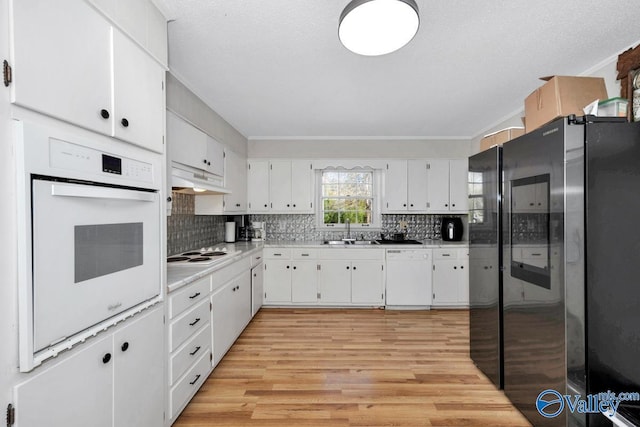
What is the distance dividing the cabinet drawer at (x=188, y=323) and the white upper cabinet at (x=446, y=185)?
132 inches

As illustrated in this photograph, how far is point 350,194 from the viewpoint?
15.0 feet

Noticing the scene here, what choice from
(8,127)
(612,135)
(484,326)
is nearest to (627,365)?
(484,326)

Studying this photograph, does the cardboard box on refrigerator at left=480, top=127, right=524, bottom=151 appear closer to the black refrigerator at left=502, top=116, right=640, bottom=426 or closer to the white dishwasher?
the black refrigerator at left=502, top=116, right=640, bottom=426

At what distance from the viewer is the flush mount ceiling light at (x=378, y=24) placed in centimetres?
131

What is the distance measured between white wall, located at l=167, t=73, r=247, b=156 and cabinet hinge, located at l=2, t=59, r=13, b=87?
149 centimetres

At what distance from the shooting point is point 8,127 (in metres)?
0.85

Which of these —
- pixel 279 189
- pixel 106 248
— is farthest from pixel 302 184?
pixel 106 248

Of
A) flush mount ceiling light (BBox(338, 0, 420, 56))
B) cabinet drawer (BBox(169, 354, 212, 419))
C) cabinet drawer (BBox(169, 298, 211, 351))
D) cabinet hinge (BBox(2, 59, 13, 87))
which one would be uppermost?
flush mount ceiling light (BBox(338, 0, 420, 56))

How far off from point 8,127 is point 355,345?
2860 millimetres

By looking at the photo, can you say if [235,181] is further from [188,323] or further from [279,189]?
[188,323]

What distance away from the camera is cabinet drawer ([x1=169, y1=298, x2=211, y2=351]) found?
1.75 metres

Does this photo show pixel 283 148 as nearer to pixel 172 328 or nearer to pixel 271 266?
pixel 271 266

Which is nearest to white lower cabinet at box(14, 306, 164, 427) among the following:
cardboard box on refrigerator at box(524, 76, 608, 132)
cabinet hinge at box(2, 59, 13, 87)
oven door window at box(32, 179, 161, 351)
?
oven door window at box(32, 179, 161, 351)

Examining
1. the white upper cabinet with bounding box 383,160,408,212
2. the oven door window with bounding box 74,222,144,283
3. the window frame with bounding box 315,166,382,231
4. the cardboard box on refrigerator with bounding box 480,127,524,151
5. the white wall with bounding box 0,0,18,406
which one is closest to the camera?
the white wall with bounding box 0,0,18,406
